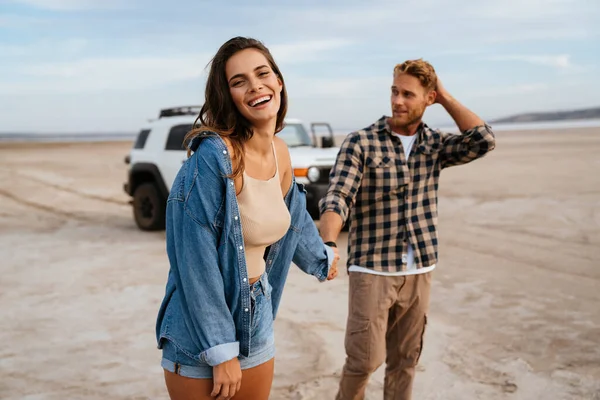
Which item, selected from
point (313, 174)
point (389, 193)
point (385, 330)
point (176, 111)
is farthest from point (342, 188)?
point (176, 111)

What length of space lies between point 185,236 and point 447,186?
16058 mm

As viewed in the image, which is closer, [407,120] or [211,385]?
[211,385]

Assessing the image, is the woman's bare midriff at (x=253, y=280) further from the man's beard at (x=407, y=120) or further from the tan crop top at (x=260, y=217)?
the man's beard at (x=407, y=120)

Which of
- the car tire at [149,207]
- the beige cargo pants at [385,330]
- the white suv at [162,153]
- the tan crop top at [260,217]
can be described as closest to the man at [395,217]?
the beige cargo pants at [385,330]

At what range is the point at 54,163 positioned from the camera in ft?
97.5

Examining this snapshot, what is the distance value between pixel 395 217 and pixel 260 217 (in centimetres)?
154

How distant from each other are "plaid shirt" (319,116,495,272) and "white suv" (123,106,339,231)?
6.71m

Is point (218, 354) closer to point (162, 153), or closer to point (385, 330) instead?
point (385, 330)

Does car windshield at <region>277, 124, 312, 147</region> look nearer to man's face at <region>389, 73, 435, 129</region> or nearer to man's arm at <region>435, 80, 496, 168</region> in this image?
man's arm at <region>435, 80, 496, 168</region>

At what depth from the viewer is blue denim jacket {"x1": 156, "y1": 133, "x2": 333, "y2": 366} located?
6.81ft

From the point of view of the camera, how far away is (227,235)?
6.96 feet

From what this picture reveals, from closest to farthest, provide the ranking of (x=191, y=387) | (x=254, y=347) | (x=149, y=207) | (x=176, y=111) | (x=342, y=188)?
(x=191, y=387)
(x=254, y=347)
(x=342, y=188)
(x=149, y=207)
(x=176, y=111)

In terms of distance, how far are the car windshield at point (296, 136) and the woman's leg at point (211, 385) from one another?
897 centimetres

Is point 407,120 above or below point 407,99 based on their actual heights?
below
